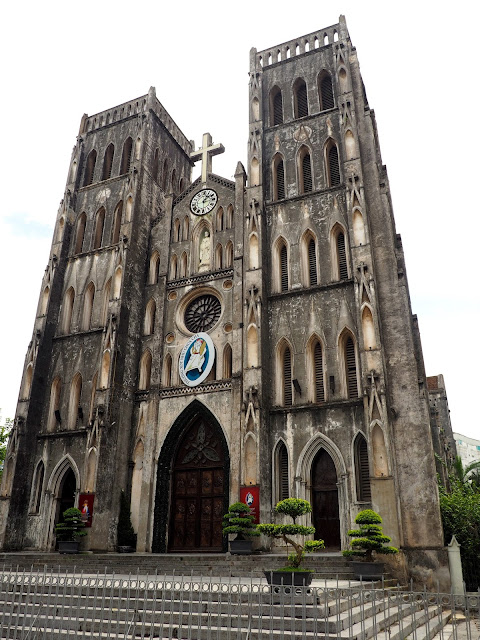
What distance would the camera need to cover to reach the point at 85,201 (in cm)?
2888

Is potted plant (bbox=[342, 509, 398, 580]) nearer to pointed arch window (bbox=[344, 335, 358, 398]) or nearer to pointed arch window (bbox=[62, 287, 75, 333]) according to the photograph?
pointed arch window (bbox=[344, 335, 358, 398])

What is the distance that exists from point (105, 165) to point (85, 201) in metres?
2.41

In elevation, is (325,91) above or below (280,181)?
above

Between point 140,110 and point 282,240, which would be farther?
point 140,110

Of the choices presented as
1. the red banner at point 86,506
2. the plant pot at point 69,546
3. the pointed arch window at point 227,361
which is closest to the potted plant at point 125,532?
the red banner at point 86,506

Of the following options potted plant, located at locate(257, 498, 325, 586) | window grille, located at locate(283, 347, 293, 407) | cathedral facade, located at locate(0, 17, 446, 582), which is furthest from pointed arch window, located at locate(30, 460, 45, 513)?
potted plant, located at locate(257, 498, 325, 586)

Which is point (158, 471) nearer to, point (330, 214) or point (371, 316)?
point (371, 316)

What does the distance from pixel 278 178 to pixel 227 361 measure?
891 centimetres

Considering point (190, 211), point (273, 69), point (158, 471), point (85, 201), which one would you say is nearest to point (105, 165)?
point (85, 201)

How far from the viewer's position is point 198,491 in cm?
2122

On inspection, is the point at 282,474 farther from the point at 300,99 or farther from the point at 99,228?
the point at 300,99

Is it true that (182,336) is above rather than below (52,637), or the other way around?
above

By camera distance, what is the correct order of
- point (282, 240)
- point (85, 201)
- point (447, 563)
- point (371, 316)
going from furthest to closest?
point (85, 201)
point (282, 240)
point (371, 316)
point (447, 563)

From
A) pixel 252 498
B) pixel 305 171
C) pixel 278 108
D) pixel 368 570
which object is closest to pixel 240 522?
pixel 252 498
